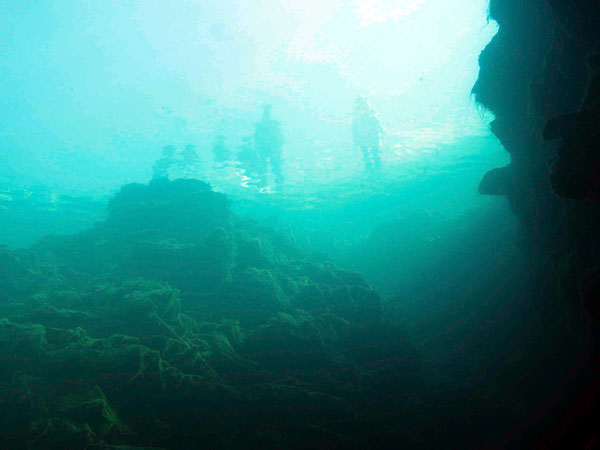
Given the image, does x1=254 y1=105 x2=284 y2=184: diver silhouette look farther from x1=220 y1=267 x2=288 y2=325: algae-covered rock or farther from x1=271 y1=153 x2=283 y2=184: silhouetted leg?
x1=220 y1=267 x2=288 y2=325: algae-covered rock

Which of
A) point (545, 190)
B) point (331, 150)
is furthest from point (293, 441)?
point (331, 150)

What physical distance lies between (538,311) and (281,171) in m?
21.0

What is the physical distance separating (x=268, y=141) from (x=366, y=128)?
26.5ft

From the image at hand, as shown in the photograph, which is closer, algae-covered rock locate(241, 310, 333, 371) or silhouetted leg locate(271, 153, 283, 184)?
algae-covered rock locate(241, 310, 333, 371)

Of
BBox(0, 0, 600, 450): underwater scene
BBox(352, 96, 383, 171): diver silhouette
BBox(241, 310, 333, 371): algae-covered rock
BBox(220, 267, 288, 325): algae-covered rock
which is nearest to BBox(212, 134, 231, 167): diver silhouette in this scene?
BBox(0, 0, 600, 450): underwater scene

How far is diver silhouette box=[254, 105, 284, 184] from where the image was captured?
72.6ft

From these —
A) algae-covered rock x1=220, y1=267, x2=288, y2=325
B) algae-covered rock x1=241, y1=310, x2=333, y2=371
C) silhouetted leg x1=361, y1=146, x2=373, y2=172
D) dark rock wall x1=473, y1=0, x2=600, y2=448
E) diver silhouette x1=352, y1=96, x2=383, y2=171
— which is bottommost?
algae-covered rock x1=241, y1=310, x2=333, y2=371

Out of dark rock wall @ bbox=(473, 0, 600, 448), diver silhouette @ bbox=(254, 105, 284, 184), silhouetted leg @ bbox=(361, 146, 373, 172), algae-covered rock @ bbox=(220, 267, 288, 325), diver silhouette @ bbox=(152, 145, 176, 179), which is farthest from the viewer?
silhouetted leg @ bbox=(361, 146, 373, 172)

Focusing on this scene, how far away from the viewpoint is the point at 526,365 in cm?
1069

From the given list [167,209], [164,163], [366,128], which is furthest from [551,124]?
[164,163]

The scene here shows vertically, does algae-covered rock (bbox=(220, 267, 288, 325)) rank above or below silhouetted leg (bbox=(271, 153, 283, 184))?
below

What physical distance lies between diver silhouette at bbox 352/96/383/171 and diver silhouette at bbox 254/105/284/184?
246 inches

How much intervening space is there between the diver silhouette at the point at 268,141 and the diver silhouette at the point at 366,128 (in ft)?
20.5

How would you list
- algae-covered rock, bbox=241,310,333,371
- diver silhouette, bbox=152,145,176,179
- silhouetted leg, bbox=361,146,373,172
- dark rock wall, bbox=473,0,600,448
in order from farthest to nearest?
silhouetted leg, bbox=361,146,373,172, diver silhouette, bbox=152,145,176,179, algae-covered rock, bbox=241,310,333,371, dark rock wall, bbox=473,0,600,448
